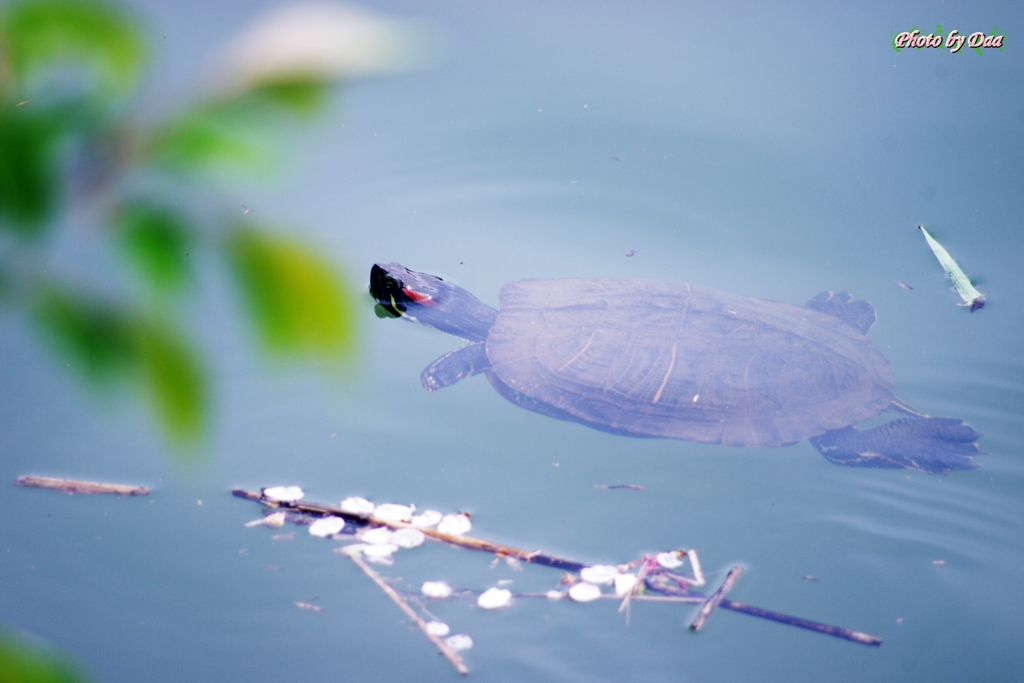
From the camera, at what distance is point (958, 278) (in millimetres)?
4367

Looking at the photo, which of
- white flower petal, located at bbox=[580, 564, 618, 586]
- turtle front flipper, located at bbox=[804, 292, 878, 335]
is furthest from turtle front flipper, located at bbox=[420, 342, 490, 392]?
turtle front flipper, located at bbox=[804, 292, 878, 335]

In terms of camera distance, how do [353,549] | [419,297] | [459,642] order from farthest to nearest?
[419,297] < [353,549] < [459,642]

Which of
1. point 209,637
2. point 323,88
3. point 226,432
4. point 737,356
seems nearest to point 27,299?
point 323,88

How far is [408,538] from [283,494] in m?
0.65

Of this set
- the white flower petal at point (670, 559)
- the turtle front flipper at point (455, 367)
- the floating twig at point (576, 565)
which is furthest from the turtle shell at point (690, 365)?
the floating twig at point (576, 565)

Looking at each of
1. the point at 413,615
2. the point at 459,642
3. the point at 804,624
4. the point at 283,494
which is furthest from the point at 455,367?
the point at 804,624

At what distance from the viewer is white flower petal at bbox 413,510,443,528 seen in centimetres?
297

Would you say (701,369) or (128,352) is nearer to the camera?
(128,352)

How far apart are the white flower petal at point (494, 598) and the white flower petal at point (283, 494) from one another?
3.25 ft

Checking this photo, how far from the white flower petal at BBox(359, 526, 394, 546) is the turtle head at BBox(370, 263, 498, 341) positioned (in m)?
1.64

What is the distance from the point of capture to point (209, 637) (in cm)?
258

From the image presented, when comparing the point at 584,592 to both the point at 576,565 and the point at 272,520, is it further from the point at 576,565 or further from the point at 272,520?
the point at 272,520

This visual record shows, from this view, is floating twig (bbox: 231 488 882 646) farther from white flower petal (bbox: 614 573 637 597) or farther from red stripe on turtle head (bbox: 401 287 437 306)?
red stripe on turtle head (bbox: 401 287 437 306)

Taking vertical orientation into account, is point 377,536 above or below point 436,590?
above
